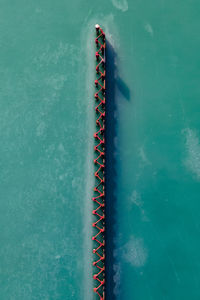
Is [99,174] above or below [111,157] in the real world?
below

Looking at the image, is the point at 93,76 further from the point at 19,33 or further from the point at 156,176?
the point at 156,176

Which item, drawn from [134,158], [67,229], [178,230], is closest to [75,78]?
[134,158]

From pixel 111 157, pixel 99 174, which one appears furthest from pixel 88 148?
pixel 99 174

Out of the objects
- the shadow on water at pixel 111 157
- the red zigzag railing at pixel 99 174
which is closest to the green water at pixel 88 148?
the shadow on water at pixel 111 157

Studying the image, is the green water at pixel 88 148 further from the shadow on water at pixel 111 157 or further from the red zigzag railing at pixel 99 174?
the red zigzag railing at pixel 99 174

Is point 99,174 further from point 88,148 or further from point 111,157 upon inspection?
point 88,148

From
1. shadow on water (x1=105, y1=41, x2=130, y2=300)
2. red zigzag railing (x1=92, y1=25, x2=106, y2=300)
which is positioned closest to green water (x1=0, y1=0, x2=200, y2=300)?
shadow on water (x1=105, y1=41, x2=130, y2=300)

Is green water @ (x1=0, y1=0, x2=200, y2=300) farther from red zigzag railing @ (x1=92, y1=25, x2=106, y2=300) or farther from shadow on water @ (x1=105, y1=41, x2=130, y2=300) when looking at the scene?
red zigzag railing @ (x1=92, y1=25, x2=106, y2=300)
